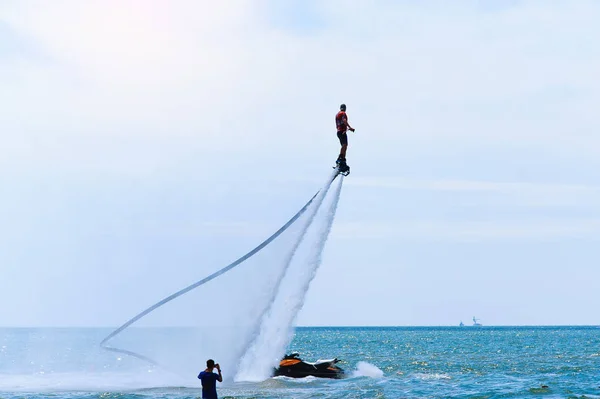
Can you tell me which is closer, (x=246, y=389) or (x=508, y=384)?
(x=246, y=389)

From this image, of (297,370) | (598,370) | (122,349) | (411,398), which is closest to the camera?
(411,398)

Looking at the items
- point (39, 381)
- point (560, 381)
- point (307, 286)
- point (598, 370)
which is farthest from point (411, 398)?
point (598, 370)

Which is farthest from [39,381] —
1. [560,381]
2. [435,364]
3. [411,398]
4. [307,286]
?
[435,364]

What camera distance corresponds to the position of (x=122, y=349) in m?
46.6

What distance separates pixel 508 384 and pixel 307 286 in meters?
15.1

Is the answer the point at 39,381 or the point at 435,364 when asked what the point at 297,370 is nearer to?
the point at 39,381

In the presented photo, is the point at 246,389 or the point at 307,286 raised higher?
the point at 307,286

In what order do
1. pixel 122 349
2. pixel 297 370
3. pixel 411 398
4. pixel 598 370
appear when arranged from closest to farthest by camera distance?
pixel 411 398
pixel 122 349
pixel 297 370
pixel 598 370

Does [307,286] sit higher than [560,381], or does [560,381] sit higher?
[307,286]

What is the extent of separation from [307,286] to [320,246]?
2.40 m

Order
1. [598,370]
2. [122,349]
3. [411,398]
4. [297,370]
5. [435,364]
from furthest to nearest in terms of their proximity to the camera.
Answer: [435,364] < [598,370] < [297,370] < [122,349] < [411,398]

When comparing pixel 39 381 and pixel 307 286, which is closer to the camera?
pixel 307 286

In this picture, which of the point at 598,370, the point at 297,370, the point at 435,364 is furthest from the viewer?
the point at 435,364

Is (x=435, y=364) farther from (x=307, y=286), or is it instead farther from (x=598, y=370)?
(x=307, y=286)
